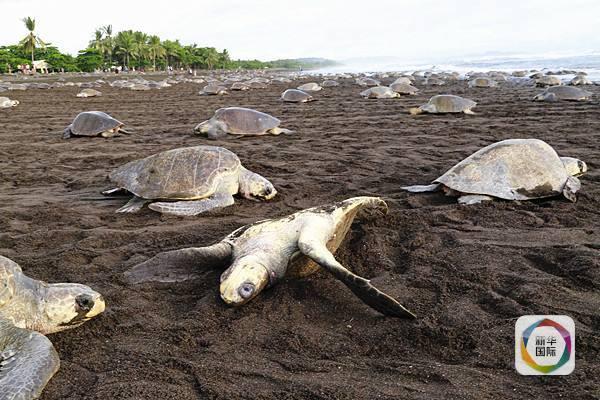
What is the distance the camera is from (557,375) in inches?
79.5

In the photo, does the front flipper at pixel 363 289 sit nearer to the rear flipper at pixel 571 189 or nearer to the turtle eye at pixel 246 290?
the turtle eye at pixel 246 290

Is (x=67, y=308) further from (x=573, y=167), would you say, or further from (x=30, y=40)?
(x=30, y=40)

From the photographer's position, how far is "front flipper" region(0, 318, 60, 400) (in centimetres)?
194

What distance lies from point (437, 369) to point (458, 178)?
274cm

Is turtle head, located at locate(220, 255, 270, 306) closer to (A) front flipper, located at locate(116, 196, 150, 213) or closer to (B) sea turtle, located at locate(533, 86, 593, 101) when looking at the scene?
(A) front flipper, located at locate(116, 196, 150, 213)

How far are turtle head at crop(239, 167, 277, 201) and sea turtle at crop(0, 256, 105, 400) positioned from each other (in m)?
2.35

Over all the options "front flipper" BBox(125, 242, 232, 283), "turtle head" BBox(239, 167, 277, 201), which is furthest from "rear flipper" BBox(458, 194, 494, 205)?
"front flipper" BBox(125, 242, 232, 283)

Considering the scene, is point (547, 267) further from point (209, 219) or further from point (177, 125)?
point (177, 125)

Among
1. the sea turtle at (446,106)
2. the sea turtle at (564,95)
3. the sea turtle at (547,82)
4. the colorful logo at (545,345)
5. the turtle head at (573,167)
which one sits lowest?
the colorful logo at (545,345)

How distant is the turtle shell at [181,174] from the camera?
4.62 metres

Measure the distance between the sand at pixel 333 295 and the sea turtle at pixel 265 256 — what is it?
0.09m

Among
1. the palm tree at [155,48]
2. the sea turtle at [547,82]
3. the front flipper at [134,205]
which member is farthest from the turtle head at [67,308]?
the palm tree at [155,48]

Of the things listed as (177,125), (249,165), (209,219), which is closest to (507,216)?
(209,219)

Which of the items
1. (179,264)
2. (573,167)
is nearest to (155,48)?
(573,167)
